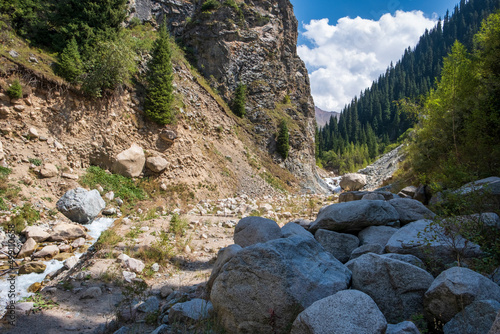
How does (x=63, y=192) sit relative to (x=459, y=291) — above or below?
below

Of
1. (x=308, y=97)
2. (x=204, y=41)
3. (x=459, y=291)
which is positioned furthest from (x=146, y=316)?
(x=308, y=97)

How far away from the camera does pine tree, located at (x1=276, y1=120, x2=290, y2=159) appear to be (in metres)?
30.5

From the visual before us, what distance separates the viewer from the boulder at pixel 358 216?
22.1 feet

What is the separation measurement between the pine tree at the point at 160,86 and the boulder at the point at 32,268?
435 inches

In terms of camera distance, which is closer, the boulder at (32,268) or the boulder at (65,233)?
the boulder at (32,268)

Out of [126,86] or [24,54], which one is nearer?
[24,54]

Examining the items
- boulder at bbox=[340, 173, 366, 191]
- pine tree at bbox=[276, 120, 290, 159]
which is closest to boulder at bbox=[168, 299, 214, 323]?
boulder at bbox=[340, 173, 366, 191]

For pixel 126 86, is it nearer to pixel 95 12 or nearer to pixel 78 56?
pixel 78 56

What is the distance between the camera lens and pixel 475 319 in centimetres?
277

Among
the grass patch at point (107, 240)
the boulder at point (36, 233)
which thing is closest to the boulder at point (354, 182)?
the grass patch at point (107, 240)

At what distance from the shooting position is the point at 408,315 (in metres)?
3.55

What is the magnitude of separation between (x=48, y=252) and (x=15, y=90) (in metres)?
8.39

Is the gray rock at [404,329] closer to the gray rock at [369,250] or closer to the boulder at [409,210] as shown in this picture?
the gray rock at [369,250]

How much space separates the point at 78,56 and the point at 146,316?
46.5 ft
